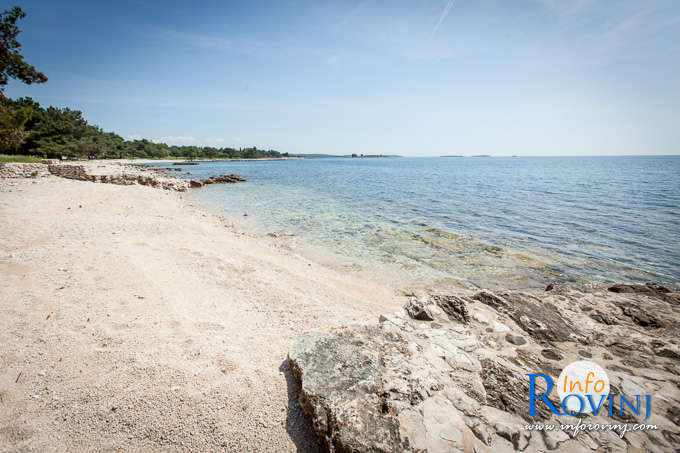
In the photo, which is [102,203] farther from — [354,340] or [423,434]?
[423,434]

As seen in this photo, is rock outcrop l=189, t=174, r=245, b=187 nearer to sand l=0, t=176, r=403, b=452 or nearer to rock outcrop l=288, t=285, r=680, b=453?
sand l=0, t=176, r=403, b=452

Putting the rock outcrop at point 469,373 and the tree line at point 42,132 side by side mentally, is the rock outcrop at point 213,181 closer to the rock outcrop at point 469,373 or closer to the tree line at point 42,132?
the tree line at point 42,132

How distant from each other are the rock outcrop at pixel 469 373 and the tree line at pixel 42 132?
120 ft

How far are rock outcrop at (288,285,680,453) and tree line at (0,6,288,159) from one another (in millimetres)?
36588

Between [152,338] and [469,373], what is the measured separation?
15.5ft

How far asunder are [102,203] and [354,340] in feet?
54.9

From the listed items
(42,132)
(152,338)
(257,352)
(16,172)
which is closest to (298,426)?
(257,352)

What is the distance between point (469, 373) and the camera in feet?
10.3

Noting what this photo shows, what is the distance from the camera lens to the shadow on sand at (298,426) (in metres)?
2.58

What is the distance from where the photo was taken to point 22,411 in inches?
105

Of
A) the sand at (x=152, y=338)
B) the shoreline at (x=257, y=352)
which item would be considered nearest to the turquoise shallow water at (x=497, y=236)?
the shoreline at (x=257, y=352)

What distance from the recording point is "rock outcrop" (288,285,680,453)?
93.1 inches

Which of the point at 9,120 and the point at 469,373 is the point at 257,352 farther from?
the point at 9,120

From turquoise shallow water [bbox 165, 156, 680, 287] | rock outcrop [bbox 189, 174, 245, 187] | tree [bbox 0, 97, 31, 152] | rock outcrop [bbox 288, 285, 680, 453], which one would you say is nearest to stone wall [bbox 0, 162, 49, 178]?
tree [bbox 0, 97, 31, 152]
